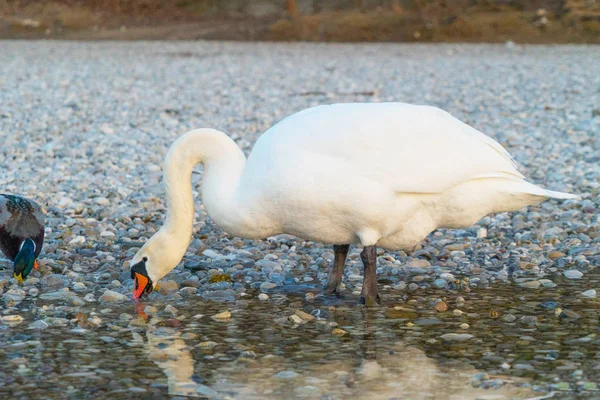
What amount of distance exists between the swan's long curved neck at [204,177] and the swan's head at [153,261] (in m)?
0.06

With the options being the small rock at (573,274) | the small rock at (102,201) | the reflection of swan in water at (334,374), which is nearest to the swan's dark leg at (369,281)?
the reflection of swan in water at (334,374)

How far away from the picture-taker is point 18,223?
25.3 feet

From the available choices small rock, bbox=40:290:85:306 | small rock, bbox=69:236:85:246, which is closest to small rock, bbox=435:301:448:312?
small rock, bbox=40:290:85:306

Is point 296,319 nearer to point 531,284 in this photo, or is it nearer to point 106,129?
point 531,284

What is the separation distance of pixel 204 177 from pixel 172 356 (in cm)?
145

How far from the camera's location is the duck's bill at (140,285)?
6609 millimetres

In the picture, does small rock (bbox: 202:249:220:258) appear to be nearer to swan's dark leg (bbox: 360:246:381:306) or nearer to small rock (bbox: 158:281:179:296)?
small rock (bbox: 158:281:179:296)

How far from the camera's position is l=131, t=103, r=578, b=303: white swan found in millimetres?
6254

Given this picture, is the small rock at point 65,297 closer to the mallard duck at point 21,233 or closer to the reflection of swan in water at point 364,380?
the mallard duck at point 21,233

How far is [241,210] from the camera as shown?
6344 mm

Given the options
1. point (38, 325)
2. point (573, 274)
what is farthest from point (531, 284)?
point (38, 325)

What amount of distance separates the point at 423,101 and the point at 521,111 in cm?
227

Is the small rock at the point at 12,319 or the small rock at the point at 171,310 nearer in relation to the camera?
the small rock at the point at 12,319

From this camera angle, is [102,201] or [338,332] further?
[102,201]
